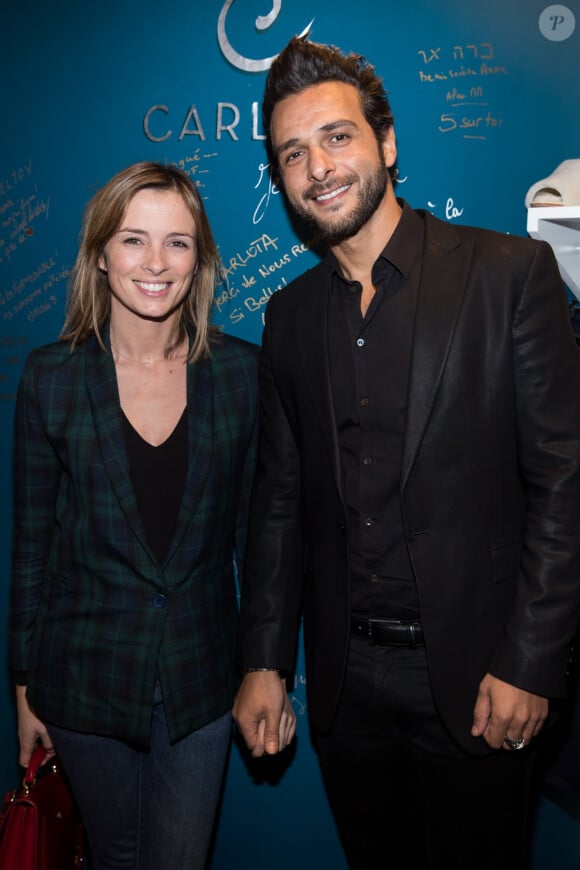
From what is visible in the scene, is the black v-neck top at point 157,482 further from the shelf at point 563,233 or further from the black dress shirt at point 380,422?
the shelf at point 563,233

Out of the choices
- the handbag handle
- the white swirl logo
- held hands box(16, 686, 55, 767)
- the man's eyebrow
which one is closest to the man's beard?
the man's eyebrow

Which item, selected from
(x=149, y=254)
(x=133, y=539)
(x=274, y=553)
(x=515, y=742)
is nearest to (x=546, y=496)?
(x=515, y=742)

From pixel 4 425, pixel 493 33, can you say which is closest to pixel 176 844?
pixel 4 425

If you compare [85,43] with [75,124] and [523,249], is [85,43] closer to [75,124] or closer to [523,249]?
[75,124]

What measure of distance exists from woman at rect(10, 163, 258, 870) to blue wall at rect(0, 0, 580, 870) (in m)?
0.48

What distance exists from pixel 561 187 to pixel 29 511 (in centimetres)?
151

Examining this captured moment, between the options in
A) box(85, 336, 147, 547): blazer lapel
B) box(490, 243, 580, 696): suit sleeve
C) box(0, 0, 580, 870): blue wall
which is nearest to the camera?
box(490, 243, 580, 696): suit sleeve

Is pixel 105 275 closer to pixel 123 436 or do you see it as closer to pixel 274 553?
pixel 123 436

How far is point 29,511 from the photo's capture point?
180 centimetres

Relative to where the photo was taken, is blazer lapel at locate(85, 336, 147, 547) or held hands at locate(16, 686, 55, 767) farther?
held hands at locate(16, 686, 55, 767)

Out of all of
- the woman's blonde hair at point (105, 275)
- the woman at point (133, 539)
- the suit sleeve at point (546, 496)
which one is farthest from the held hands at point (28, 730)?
the suit sleeve at point (546, 496)

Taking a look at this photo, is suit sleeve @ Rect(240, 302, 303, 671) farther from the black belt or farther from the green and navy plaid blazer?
the black belt

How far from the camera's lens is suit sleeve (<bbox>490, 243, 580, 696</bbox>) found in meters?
1.46

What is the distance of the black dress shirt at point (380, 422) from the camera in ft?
5.22
